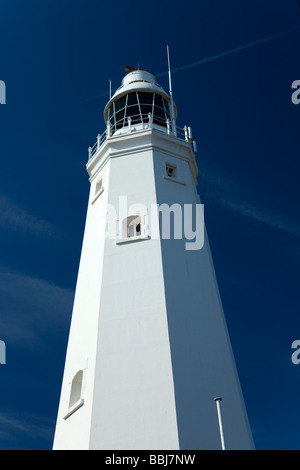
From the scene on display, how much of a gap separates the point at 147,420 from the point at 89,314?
4419mm

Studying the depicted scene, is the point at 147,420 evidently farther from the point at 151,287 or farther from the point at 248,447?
the point at 151,287

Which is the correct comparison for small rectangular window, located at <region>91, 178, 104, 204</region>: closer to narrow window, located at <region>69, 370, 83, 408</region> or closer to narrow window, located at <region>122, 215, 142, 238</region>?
narrow window, located at <region>122, 215, 142, 238</region>

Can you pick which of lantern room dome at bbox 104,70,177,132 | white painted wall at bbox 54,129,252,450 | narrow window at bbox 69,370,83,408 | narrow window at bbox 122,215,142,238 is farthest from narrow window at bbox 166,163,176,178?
narrow window at bbox 69,370,83,408

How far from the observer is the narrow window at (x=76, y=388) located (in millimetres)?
15016

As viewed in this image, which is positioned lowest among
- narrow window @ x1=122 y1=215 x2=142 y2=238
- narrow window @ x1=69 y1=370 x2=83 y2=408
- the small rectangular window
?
narrow window @ x1=69 y1=370 x2=83 y2=408

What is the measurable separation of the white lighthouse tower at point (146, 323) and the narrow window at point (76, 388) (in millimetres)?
38

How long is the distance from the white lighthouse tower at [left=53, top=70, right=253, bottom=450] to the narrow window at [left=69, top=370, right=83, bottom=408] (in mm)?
38

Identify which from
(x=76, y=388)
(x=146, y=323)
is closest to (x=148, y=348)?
(x=146, y=323)

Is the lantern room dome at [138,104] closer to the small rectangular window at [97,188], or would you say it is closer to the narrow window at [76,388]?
the small rectangular window at [97,188]

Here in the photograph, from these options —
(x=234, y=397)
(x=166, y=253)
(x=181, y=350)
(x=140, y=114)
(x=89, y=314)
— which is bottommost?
(x=234, y=397)

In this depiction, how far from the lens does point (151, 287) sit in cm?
1577

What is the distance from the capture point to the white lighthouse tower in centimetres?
1299

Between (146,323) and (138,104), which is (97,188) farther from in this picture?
(146,323)
